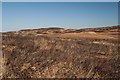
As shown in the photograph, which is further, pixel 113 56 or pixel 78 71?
pixel 113 56

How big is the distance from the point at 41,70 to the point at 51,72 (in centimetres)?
76

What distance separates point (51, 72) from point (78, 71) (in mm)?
1927

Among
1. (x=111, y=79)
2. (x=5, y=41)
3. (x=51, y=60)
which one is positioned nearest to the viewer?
(x=111, y=79)

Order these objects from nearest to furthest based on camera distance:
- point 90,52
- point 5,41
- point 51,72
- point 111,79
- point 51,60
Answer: point 111,79, point 51,72, point 51,60, point 90,52, point 5,41

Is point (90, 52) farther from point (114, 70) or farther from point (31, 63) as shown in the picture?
point (31, 63)

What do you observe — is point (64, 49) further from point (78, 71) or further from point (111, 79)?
point (111, 79)

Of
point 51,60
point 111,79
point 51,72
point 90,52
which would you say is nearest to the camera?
point 111,79

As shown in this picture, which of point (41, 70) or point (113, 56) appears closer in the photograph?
point (41, 70)

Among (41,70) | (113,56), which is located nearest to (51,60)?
(41,70)

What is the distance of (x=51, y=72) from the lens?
1706 cm

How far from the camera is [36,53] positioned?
19.2m

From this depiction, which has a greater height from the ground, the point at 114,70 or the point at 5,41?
the point at 5,41

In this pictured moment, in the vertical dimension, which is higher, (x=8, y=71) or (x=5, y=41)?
(x=5, y=41)

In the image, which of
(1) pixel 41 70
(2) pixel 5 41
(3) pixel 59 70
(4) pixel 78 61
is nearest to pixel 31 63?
(1) pixel 41 70
